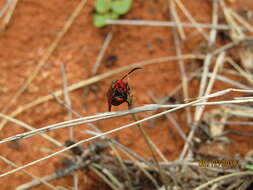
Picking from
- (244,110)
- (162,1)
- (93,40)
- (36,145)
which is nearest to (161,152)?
(244,110)

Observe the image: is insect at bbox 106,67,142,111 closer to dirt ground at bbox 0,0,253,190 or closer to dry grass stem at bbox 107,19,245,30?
dirt ground at bbox 0,0,253,190

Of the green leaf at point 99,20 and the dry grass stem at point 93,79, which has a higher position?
the green leaf at point 99,20

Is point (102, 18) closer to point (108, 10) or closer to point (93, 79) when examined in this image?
point (108, 10)
